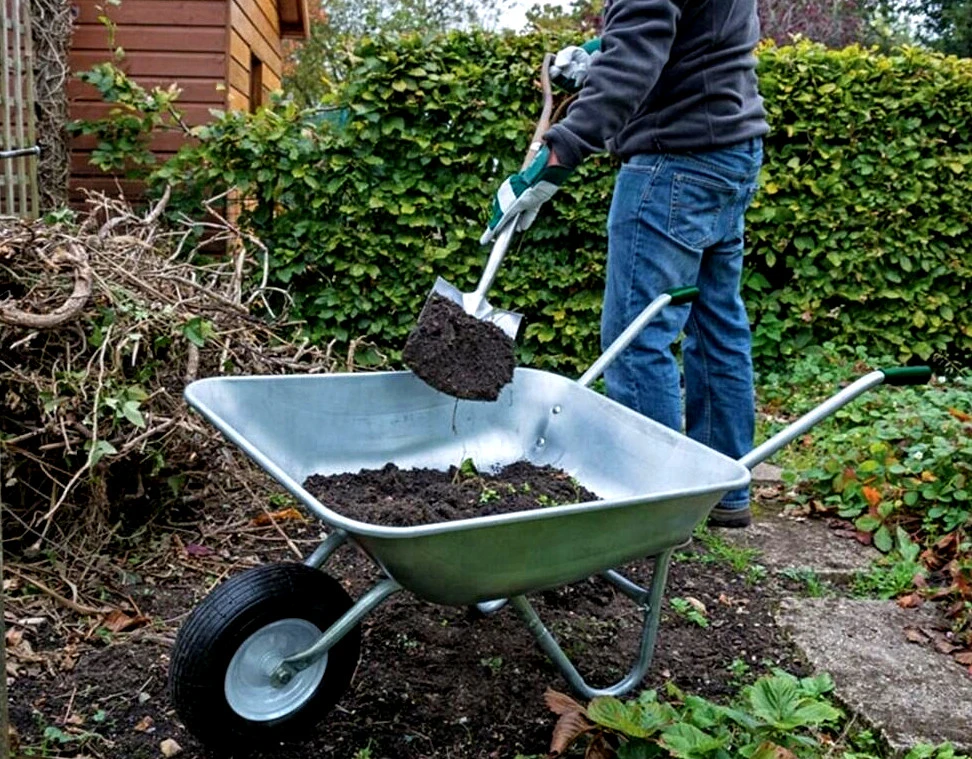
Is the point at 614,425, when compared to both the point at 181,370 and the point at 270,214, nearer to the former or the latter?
the point at 181,370

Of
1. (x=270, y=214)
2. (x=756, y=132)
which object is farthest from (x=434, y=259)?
(x=756, y=132)

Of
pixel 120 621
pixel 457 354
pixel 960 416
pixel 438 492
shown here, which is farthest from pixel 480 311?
pixel 960 416

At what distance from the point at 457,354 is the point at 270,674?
0.80 m

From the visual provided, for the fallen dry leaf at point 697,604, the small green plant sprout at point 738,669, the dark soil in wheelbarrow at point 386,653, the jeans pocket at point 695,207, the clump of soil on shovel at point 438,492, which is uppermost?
the jeans pocket at point 695,207

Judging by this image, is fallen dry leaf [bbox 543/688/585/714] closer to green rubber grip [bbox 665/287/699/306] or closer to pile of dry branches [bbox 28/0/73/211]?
green rubber grip [bbox 665/287/699/306]

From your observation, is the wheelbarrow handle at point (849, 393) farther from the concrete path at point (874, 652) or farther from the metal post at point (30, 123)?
the metal post at point (30, 123)

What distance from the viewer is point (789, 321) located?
5109mm

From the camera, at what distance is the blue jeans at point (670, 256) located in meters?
2.64

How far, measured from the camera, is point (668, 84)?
261 cm

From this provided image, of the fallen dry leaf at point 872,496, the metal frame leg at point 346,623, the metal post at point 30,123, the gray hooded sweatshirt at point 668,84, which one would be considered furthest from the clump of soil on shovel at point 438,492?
the metal post at point 30,123

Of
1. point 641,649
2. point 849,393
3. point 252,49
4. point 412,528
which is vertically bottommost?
point 641,649

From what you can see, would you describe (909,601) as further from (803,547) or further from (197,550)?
(197,550)

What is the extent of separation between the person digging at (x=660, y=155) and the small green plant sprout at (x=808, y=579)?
1.78 ft

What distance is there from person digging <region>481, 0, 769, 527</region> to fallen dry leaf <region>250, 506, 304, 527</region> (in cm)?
111
